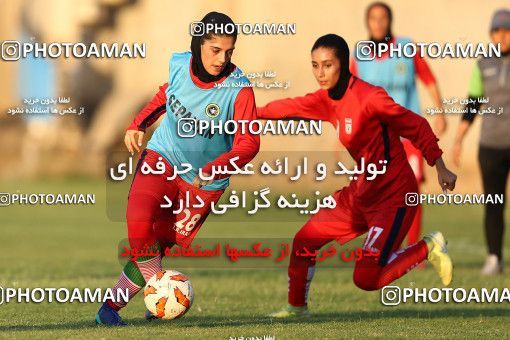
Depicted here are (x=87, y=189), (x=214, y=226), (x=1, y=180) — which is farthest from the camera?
(x=1, y=180)

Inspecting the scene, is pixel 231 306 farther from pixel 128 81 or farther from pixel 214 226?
pixel 128 81

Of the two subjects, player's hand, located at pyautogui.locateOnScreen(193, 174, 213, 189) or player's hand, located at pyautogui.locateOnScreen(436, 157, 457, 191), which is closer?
player's hand, located at pyautogui.locateOnScreen(193, 174, 213, 189)

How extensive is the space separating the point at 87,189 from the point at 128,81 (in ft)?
41.4

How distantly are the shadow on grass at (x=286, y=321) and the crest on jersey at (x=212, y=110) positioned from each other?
1.57m

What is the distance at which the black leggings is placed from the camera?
558 inches

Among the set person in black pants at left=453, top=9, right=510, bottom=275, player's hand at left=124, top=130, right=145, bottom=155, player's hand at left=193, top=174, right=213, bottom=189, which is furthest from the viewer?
person in black pants at left=453, top=9, right=510, bottom=275

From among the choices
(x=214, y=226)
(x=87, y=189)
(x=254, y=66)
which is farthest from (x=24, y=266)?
(x=87, y=189)

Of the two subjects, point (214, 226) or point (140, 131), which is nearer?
point (140, 131)

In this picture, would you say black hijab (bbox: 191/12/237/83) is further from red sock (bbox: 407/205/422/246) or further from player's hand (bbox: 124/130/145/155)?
red sock (bbox: 407/205/422/246)

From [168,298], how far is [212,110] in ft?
4.81

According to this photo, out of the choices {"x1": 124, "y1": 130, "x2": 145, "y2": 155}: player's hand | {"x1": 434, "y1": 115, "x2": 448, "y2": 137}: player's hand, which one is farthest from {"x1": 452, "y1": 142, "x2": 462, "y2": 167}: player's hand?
{"x1": 124, "y1": 130, "x2": 145, "y2": 155}: player's hand

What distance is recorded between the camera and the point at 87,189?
119 ft

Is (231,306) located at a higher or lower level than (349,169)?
lower

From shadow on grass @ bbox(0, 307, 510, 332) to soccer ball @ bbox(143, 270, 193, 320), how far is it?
4.1 inches
